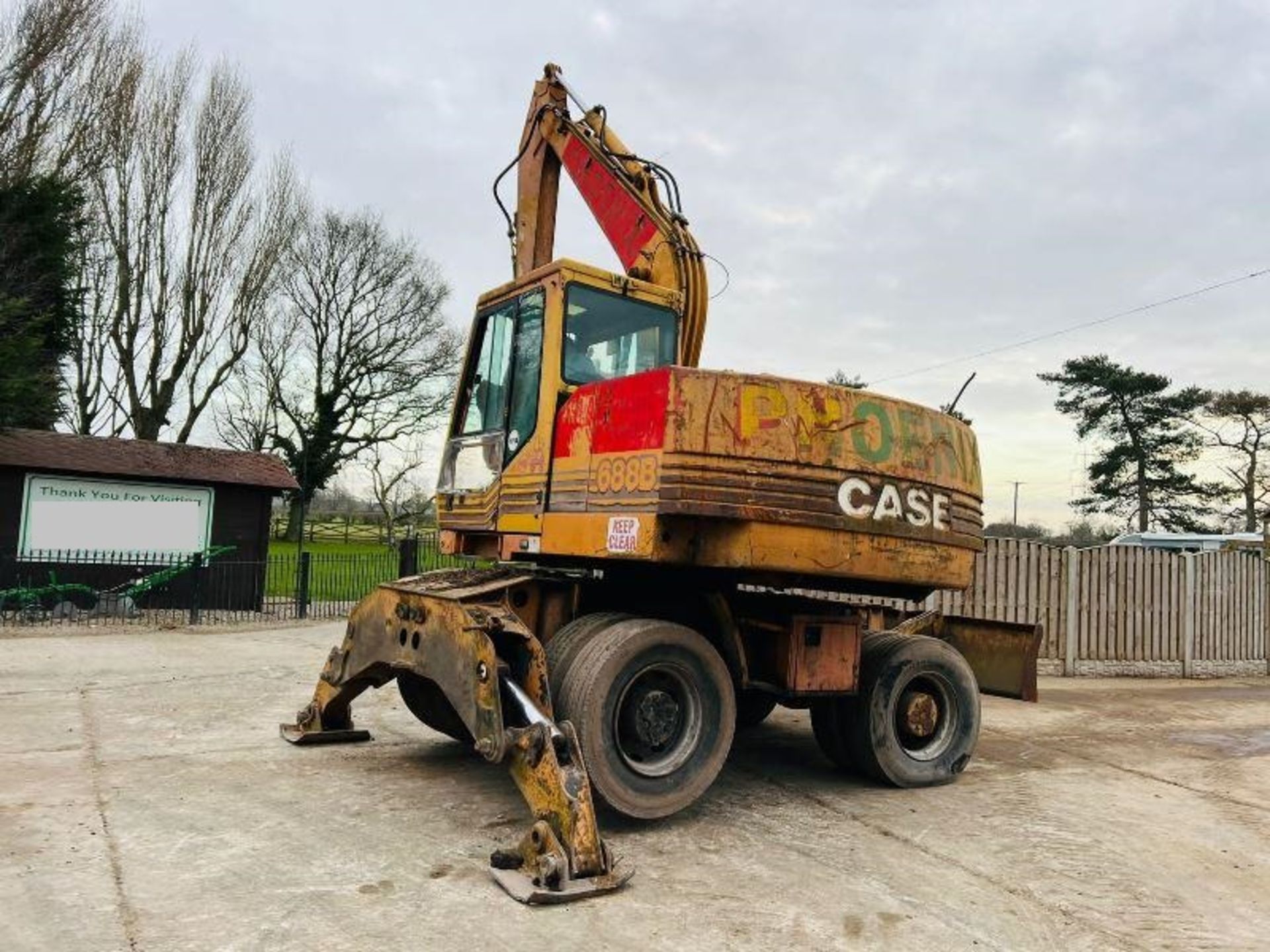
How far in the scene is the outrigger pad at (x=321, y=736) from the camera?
268 inches

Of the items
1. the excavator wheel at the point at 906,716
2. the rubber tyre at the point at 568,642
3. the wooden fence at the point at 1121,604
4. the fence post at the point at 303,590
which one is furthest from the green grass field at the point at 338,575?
the rubber tyre at the point at 568,642

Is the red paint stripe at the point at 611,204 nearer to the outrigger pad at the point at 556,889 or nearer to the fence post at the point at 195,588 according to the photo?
the outrigger pad at the point at 556,889

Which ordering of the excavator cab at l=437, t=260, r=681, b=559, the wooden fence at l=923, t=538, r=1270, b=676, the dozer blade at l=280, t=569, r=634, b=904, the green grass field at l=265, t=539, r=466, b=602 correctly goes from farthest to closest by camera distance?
the green grass field at l=265, t=539, r=466, b=602 < the wooden fence at l=923, t=538, r=1270, b=676 < the excavator cab at l=437, t=260, r=681, b=559 < the dozer blade at l=280, t=569, r=634, b=904

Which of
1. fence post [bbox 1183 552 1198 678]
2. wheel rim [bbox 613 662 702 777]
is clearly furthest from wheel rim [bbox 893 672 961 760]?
fence post [bbox 1183 552 1198 678]

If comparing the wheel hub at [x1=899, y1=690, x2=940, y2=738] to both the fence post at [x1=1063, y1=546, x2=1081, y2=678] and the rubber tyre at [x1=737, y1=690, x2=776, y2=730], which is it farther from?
the fence post at [x1=1063, y1=546, x2=1081, y2=678]

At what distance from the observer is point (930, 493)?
221 inches

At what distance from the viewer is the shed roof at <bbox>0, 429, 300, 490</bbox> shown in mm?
16312

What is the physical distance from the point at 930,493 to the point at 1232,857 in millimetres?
2460

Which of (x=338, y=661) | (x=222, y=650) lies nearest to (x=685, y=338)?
(x=338, y=661)

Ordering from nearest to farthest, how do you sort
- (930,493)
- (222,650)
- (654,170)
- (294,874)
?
(294,874) → (930,493) → (654,170) → (222,650)

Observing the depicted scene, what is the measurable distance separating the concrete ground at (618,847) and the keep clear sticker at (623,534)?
1514 millimetres

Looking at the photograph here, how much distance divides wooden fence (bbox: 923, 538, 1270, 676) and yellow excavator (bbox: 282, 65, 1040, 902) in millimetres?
5238

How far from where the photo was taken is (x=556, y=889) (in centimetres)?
401

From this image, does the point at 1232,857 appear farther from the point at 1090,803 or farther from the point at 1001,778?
the point at 1001,778
